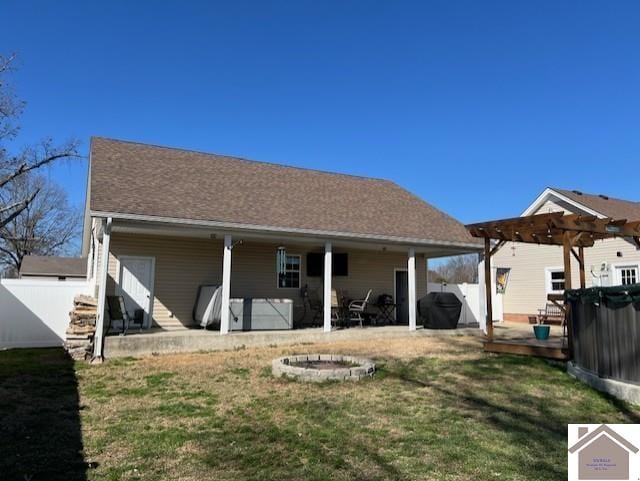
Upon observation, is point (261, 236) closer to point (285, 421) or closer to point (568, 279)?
point (568, 279)

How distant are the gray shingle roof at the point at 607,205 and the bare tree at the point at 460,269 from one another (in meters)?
27.6

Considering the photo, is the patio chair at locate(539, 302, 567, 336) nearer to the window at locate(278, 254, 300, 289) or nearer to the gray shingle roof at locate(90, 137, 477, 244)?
the gray shingle roof at locate(90, 137, 477, 244)

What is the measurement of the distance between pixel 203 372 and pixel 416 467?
5025 millimetres

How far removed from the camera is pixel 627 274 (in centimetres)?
1677

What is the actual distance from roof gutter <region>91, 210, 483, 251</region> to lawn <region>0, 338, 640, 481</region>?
303cm

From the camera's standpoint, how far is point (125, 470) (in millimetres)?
3709

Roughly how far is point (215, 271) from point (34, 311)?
449 cm

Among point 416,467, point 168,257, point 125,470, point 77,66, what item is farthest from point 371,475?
point 77,66

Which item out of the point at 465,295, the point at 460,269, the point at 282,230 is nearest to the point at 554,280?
the point at 465,295

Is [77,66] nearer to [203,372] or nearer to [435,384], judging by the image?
[203,372]

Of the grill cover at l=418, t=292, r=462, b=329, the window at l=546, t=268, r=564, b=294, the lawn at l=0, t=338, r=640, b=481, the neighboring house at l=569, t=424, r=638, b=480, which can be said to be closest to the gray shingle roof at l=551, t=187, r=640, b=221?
the window at l=546, t=268, r=564, b=294

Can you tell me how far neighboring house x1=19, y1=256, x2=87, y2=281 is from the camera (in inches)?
1141

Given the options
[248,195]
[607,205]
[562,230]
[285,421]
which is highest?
[607,205]

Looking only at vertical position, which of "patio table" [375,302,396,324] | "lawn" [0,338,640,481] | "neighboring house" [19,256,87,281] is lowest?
"lawn" [0,338,640,481]
